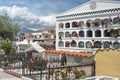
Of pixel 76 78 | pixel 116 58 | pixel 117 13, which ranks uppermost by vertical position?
pixel 117 13

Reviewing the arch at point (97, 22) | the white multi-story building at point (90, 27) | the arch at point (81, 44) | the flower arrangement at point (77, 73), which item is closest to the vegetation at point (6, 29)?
the white multi-story building at point (90, 27)

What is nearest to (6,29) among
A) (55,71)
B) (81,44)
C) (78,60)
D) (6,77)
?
(81,44)

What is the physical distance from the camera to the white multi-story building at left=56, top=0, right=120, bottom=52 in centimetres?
3734

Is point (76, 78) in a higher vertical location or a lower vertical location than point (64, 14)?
lower

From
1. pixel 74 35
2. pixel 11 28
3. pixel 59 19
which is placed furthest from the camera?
pixel 11 28

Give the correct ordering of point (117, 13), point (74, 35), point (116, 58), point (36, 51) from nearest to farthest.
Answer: point (116, 58)
point (117, 13)
point (74, 35)
point (36, 51)

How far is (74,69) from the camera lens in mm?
26062

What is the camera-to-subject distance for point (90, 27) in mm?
40625

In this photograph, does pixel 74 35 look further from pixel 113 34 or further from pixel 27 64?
pixel 27 64

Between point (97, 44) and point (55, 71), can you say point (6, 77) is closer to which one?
point (55, 71)

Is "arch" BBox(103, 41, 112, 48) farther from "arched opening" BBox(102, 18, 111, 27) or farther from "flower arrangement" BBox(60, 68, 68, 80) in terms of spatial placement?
"flower arrangement" BBox(60, 68, 68, 80)

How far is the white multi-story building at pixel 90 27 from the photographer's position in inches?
1470

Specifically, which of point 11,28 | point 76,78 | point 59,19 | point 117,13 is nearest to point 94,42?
point 117,13

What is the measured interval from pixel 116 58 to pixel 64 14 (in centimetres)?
2039
